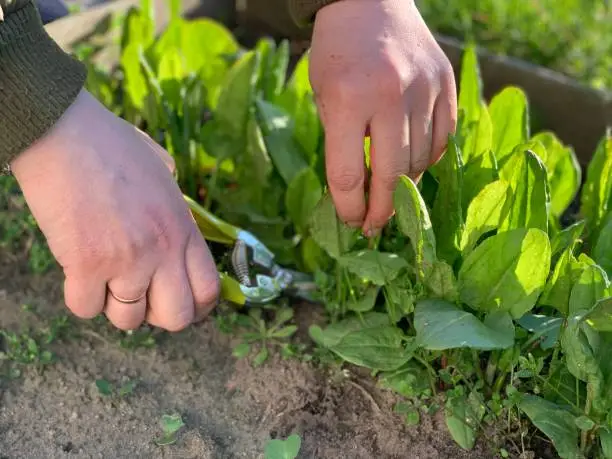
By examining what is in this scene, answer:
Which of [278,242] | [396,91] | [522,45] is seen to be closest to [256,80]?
[278,242]

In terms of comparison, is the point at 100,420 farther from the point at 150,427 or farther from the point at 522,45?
the point at 522,45

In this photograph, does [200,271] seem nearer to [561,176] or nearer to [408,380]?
[408,380]

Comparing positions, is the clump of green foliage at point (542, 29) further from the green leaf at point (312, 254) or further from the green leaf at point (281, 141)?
the green leaf at point (312, 254)

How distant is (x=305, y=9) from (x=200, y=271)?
0.41 meters

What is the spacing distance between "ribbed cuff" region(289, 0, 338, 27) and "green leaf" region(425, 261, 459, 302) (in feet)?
1.29

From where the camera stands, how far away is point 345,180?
1.13m

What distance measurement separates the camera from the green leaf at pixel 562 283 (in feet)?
3.80

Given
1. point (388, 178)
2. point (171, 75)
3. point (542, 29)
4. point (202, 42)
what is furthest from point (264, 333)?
point (542, 29)

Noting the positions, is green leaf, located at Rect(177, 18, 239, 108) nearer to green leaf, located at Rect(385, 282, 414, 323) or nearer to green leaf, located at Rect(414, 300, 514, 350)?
green leaf, located at Rect(385, 282, 414, 323)

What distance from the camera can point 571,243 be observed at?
3.89 ft

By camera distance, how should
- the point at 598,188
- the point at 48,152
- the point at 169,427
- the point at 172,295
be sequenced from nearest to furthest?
the point at 48,152, the point at 172,295, the point at 169,427, the point at 598,188

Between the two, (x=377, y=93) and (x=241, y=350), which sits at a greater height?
(x=377, y=93)

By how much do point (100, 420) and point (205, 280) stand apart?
0.32 meters

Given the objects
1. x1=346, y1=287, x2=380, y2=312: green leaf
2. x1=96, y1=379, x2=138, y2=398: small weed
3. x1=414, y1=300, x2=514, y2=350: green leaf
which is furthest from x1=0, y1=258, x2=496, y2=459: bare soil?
x1=414, y1=300, x2=514, y2=350: green leaf
